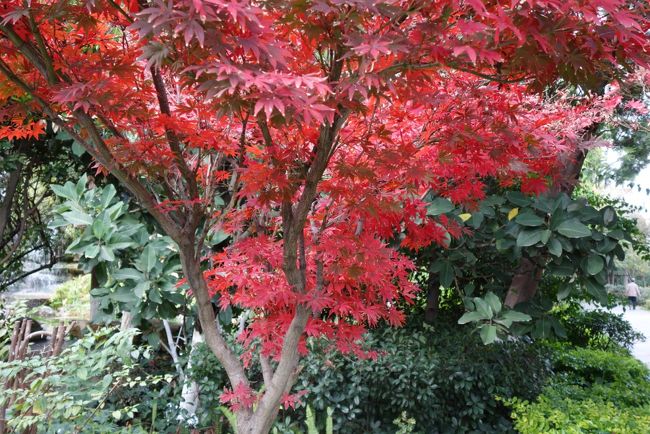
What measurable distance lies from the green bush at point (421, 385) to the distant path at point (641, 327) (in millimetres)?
3588

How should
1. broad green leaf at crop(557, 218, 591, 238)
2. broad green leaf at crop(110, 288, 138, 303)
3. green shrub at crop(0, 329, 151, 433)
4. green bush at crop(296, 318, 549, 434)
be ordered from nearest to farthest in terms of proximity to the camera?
green shrub at crop(0, 329, 151, 433)
broad green leaf at crop(557, 218, 591, 238)
broad green leaf at crop(110, 288, 138, 303)
green bush at crop(296, 318, 549, 434)

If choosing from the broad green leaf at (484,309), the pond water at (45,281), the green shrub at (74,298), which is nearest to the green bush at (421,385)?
the broad green leaf at (484,309)

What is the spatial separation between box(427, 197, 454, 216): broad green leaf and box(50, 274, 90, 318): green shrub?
666 centimetres

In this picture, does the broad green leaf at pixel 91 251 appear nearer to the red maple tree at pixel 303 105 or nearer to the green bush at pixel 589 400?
the red maple tree at pixel 303 105

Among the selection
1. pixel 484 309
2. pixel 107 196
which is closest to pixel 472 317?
pixel 484 309

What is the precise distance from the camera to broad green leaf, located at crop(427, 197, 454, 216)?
276 centimetres

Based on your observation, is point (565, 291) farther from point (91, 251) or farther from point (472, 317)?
point (91, 251)

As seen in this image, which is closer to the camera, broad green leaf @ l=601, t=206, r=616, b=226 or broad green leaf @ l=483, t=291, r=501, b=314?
broad green leaf @ l=601, t=206, r=616, b=226

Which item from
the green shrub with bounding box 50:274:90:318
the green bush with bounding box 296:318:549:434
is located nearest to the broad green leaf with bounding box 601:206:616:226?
the green bush with bounding box 296:318:549:434

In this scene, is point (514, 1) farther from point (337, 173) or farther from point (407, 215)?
point (407, 215)

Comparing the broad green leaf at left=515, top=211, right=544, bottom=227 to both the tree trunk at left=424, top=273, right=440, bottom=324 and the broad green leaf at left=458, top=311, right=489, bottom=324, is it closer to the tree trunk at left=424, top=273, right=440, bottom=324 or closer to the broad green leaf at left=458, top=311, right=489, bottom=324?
the broad green leaf at left=458, top=311, right=489, bottom=324

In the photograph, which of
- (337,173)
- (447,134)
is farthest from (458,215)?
(337,173)

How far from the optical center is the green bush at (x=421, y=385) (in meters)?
3.14

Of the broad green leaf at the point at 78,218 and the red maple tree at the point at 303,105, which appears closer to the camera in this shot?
the red maple tree at the point at 303,105
